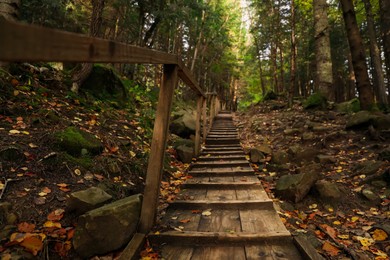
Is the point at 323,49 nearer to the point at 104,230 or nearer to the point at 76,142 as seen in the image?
the point at 76,142

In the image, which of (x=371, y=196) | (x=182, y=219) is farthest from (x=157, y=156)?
(x=371, y=196)

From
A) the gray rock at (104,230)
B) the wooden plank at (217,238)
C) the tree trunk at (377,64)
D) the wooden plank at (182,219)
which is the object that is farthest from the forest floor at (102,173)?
the tree trunk at (377,64)

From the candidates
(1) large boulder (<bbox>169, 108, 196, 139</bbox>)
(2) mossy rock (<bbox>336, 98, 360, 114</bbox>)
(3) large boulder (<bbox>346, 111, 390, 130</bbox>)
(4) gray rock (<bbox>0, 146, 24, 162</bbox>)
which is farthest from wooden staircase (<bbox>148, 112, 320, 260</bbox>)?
(2) mossy rock (<bbox>336, 98, 360, 114</bbox>)

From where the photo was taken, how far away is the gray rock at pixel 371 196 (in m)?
3.45

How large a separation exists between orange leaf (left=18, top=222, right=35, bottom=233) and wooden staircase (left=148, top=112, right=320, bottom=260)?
1043 millimetres

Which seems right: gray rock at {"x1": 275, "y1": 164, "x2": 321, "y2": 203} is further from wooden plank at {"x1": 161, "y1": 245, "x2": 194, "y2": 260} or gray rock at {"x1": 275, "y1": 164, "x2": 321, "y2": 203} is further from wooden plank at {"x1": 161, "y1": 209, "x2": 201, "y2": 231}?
wooden plank at {"x1": 161, "y1": 245, "x2": 194, "y2": 260}

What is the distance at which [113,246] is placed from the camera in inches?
84.0

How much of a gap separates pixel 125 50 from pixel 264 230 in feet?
7.23

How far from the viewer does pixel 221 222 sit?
9.20 feet

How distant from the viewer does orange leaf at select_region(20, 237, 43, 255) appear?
1880mm

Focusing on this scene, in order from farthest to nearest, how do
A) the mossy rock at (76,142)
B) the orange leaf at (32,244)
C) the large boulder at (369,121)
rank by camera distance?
the large boulder at (369,121) < the mossy rock at (76,142) < the orange leaf at (32,244)

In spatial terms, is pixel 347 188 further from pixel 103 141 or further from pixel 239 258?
pixel 103 141

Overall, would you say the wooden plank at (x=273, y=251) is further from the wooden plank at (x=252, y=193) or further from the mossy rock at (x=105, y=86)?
the mossy rock at (x=105, y=86)

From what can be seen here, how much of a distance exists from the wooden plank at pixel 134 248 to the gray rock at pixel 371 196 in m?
3.22
